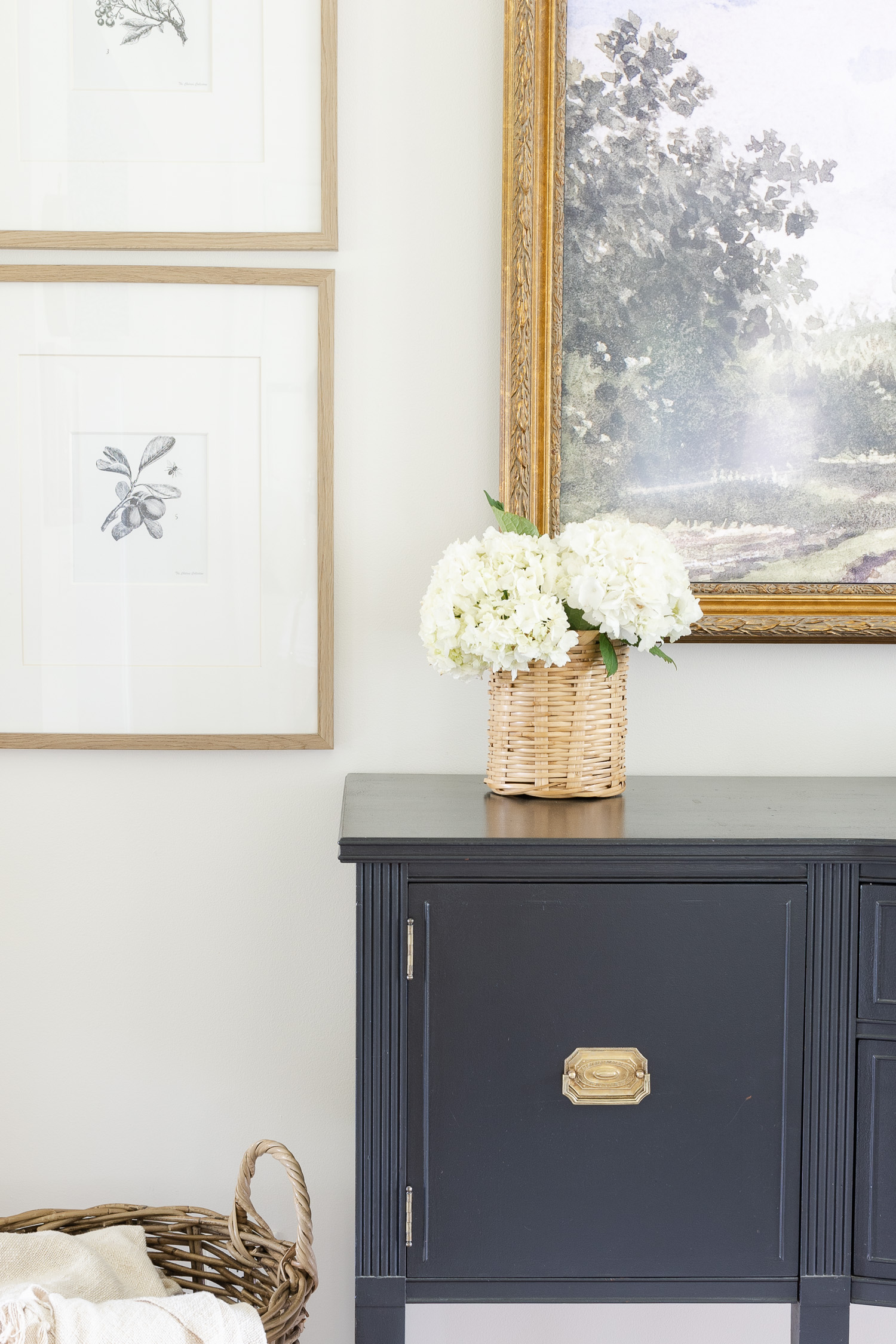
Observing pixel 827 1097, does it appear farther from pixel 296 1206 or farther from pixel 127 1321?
pixel 127 1321

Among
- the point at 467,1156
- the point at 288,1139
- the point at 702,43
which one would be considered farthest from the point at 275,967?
the point at 702,43

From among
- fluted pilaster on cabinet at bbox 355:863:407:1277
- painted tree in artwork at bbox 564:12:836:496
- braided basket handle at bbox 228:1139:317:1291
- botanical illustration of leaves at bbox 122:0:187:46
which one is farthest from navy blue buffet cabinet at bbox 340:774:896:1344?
botanical illustration of leaves at bbox 122:0:187:46

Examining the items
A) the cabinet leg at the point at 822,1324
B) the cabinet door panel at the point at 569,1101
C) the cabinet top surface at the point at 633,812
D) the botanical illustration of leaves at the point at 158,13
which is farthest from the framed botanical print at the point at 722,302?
the cabinet leg at the point at 822,1324

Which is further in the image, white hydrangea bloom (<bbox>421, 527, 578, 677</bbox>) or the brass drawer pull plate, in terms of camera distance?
white hydrangea bloom (<bbox>421, 527, 578, 677</bbox>)

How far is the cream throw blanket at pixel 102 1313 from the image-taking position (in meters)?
0.96

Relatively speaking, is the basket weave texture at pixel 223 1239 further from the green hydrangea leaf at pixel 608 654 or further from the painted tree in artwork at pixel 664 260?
the painted tree in artwork at pixel 664 260

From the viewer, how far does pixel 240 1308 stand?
1.03m

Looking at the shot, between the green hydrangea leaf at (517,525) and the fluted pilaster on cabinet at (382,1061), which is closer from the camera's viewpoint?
the fluted pilaster on cabinet at (382,1061)

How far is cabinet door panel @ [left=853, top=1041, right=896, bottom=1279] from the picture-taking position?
1021 mm

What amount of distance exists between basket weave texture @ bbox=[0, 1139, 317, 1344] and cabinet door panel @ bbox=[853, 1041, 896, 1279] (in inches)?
23.4

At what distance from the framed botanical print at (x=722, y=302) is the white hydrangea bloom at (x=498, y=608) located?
0.86ft

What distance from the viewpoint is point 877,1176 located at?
1022mm

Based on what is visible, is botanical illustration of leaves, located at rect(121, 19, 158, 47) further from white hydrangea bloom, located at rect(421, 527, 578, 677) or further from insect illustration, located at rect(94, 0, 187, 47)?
white hydrangea bloom, located at rect(421, 527, 578, 677)

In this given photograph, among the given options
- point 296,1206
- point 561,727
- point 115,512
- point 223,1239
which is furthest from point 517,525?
point 223,1239
